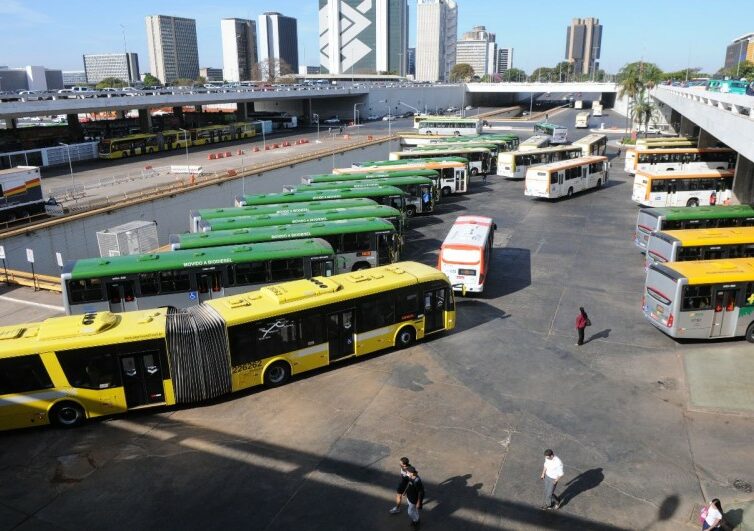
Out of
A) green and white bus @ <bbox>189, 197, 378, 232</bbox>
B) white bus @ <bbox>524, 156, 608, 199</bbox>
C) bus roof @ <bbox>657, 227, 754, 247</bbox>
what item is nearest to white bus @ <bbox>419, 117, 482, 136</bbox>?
white bus @ <bbox>524, 156, 608, 199</bbox>

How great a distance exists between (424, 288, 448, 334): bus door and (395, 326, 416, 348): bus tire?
55 centimetres

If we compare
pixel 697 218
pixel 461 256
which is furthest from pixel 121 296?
pixel 697 218

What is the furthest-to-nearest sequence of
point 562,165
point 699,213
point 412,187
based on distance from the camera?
1. point 562,165
2. point 412,187
3. point 699,213

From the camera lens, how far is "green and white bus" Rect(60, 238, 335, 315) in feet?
68.9

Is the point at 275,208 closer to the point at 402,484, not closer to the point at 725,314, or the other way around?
the point at 725,314

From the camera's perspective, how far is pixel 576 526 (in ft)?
37.2

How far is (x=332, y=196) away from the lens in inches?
1378

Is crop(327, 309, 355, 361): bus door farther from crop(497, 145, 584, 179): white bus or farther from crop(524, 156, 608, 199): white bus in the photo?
crop(497, 145, 584, 179): white bus

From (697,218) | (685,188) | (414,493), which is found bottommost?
(414,493)

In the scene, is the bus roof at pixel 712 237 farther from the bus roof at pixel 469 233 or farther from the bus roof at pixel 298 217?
the bus roof at pixel 298 217

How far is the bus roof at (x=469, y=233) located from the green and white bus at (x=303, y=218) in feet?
12.2

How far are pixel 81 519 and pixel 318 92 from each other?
9933 cm

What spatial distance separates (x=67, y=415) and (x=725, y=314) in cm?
2073

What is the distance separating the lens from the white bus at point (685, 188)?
3844 cm
